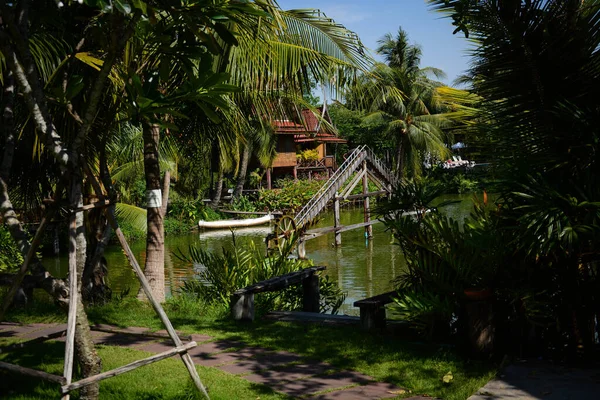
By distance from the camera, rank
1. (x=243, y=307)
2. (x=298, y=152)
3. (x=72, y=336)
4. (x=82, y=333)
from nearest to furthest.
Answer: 1. (x=72, y=336)
2. (x=82, y=333)
3. (x=243, y=307)
4. (x=298, y=152)

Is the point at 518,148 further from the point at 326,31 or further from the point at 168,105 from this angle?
the point at 326,31

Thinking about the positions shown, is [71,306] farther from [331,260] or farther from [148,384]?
[331,260]

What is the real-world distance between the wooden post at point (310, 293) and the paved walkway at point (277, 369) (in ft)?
8.31

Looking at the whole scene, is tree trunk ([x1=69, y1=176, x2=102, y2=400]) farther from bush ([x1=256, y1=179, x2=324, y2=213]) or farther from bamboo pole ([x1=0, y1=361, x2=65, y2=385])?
bush ([x1=256, y1=179, x2=324, y2=213])

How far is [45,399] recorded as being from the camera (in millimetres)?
5465

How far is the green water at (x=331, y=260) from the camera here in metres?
17.6

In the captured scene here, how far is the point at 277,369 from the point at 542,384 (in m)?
2.27

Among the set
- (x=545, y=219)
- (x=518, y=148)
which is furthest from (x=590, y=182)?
(x=518, y=148)

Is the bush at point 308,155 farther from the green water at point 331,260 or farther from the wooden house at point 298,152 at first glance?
the green water at point 331,260

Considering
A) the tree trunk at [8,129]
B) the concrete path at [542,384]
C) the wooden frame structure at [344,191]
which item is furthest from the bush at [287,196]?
the tree trunk at [8,129]

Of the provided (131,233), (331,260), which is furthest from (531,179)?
(131,233)

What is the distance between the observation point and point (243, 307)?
27.6 feet

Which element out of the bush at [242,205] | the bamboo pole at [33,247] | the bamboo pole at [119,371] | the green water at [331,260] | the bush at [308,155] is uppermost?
the bush at [308,155]

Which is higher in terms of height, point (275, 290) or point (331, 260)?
point (275, 290)
